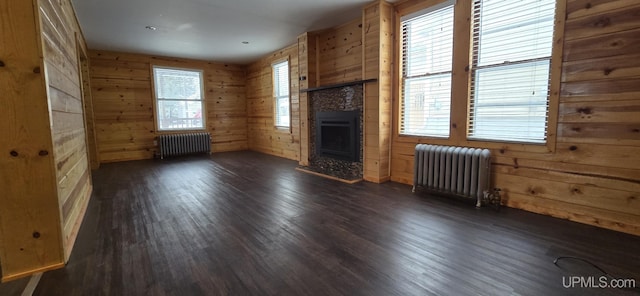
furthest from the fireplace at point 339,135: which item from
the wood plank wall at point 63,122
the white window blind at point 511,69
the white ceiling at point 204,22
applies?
the wood plank wall at point 63,122

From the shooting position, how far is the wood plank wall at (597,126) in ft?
7.32

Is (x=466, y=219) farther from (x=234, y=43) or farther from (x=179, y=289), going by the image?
(x=234, y=43)

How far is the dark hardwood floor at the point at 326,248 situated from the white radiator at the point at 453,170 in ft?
0.59

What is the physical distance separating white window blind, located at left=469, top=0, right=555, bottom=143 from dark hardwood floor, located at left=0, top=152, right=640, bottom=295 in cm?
91

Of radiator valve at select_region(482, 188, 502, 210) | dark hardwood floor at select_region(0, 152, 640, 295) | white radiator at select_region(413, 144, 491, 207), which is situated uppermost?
white radiator at select_region(413, 144, 491, 207)

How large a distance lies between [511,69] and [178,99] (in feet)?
22.8

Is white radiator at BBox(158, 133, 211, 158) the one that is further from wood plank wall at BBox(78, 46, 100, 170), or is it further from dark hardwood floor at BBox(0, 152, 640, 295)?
dark hardwood floor at BBox(0, 152, 640, 295)

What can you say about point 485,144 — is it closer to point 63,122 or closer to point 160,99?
point 63,122

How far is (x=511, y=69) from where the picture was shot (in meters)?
2.87

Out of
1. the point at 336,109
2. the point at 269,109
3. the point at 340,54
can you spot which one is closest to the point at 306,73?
the point at 340,54

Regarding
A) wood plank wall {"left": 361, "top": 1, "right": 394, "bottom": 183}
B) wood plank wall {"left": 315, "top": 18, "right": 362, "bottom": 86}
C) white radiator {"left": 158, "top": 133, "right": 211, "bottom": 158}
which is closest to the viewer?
wood plank wall {"left": 361, "top": 1, "right": 394, "bottom": 183}

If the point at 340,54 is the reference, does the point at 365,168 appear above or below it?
below

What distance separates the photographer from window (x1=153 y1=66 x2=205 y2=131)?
22.1 ft

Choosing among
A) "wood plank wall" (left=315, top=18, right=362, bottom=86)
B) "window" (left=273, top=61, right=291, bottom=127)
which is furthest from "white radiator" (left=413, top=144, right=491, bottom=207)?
"window" (left=273, top=61, right=291, bottom=127)
